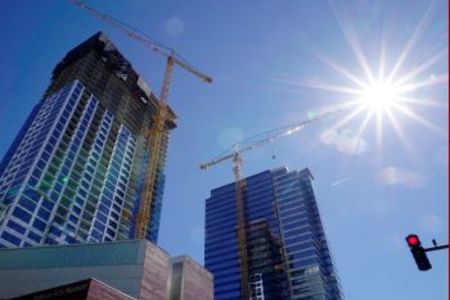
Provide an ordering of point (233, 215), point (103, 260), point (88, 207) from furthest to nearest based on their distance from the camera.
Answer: point (233, 215) → point (88, 207) → point (103, 260)

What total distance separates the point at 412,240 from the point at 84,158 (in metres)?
117

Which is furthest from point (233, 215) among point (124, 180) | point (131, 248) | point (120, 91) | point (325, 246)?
point (131, 248)

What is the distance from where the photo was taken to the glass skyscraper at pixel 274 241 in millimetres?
142250

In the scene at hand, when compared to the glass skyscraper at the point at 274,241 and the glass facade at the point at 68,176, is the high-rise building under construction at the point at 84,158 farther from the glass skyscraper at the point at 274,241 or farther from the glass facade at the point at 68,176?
the glass skyscraper at the point at 274,241

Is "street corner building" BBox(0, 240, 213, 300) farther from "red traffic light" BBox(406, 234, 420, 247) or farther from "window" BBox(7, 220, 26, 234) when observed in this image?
"window" BBox(7, 220, 26, 234)

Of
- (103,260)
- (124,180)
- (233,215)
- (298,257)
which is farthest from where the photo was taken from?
(233,215)

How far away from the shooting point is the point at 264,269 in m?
155

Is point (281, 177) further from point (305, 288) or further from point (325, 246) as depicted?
point (305, 288)

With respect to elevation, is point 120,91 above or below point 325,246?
above

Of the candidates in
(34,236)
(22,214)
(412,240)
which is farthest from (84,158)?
(412,240)

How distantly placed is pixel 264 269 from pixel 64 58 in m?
120

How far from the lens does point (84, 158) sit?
11788cm

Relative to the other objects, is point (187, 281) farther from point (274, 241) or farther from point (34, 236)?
point (274, 241)

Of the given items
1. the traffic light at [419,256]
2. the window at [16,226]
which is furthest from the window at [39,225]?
the traffic light at [419,256]
